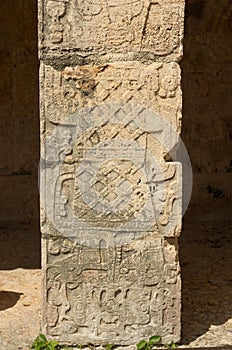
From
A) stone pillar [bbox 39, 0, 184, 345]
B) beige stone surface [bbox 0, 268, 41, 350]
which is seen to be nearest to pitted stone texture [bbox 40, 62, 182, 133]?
stone pillar [bbox 39, 0, 184, 345]

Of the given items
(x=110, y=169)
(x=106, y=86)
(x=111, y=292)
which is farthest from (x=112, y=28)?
(x=111, y=292)

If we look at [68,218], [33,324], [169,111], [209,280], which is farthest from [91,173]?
[209,280]

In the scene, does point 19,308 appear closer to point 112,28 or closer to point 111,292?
point 111,292

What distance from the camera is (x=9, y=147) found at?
674 centimetres

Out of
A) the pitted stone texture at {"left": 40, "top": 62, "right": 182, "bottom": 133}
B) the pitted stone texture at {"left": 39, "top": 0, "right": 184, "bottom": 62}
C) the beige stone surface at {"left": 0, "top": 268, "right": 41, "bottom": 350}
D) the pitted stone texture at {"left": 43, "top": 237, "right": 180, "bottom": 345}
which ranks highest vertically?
the pitted stone texture at {"left": 39, "top": 0, "right": 184, "bottom": 62}

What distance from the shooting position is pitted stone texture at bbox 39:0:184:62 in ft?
11.8

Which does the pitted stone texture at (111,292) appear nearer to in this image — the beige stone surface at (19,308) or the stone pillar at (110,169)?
the stone pillar at (110,169)

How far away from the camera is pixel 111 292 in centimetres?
381

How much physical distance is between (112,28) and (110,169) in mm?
841

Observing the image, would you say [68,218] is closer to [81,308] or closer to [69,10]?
[81,308]

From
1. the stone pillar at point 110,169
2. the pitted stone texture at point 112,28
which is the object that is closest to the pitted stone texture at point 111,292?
the stone pillar at point 110,169

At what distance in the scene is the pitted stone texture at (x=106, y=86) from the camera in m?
3.64

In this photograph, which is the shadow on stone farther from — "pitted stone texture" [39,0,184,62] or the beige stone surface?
"pitted stone texture" [39,0,184,62]

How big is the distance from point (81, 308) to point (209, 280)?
1.60 metres
